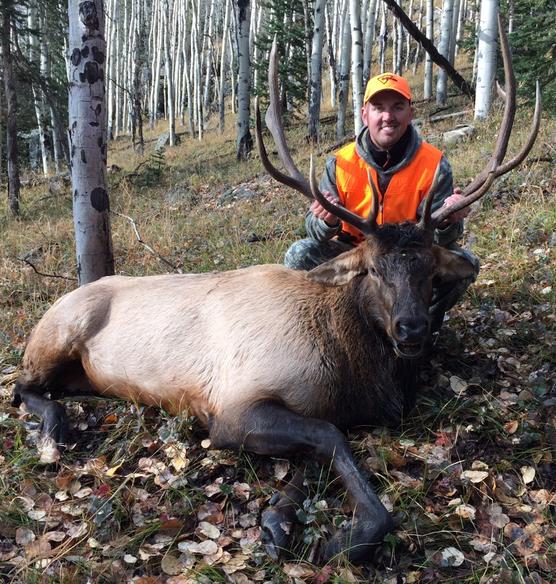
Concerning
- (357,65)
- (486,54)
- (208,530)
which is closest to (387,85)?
(208,530)

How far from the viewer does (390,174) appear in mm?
4250

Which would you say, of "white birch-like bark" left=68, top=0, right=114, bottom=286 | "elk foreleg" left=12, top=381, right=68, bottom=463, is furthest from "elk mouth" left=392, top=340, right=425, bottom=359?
"white birch-like bark" left=68, top=0, right=114, bottom=286

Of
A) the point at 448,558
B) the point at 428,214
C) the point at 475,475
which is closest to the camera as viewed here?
the point at 448,558

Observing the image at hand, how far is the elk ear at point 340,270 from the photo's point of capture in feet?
12.2

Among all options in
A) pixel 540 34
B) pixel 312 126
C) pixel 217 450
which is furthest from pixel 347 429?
pixel 312 126

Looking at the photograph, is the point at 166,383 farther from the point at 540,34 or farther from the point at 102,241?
the point at 540,34

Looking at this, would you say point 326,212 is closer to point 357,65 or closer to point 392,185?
point 392,185

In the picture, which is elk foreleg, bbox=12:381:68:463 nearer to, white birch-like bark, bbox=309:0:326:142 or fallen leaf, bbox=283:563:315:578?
fallen leaf, bbox=283:563:315:578

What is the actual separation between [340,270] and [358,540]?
179cm

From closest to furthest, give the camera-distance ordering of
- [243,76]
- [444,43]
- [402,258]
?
[402,258] < [243,76] < [444,43]

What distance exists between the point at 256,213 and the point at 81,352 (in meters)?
5.51

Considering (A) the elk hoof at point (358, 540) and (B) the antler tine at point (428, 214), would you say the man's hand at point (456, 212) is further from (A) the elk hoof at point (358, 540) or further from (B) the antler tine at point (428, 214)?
(A) the elk hoof at point (358, 540)

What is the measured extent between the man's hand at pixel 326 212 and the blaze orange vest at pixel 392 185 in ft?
0.77

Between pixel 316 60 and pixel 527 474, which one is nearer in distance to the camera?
pixel 527 474
